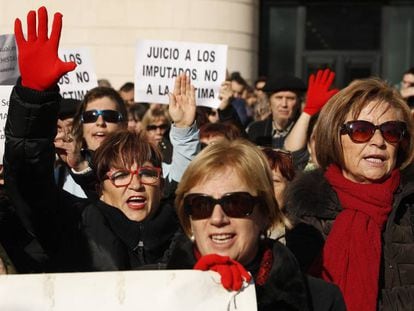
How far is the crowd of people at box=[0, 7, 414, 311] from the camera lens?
11.6 ft

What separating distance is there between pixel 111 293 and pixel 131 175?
1707mm

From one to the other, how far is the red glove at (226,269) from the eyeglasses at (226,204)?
269mm

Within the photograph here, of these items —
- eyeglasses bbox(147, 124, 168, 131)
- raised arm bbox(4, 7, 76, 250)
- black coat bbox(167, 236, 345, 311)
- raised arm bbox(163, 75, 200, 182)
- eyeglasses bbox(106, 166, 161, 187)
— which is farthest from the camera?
eyeglasses bbox(147, 124, 168, 131)

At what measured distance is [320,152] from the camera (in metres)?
4.73

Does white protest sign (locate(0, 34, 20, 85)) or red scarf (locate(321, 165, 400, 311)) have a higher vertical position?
white protest sign (locate(0, 34, 20, 85))

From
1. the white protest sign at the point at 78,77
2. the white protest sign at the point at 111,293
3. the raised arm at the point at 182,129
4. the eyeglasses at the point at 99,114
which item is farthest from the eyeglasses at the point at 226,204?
the white protest sign at the point at 78,77

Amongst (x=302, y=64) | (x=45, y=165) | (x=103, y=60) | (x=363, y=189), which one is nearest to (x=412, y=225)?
(x=363, y=189)

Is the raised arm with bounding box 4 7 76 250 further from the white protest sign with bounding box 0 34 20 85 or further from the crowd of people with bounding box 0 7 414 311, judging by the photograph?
the white protest sign with bounding box 0 34 20 85

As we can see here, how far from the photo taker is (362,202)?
4.46 meters

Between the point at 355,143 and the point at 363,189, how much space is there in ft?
0.65

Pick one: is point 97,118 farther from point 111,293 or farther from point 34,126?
point 111,293

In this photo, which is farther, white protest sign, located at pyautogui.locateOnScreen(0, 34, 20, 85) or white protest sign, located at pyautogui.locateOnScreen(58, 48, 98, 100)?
white protest sign, located at pyautogui.locateOnScreen(58, 48, 98, 100)

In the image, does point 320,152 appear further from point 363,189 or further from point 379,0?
point 379,0

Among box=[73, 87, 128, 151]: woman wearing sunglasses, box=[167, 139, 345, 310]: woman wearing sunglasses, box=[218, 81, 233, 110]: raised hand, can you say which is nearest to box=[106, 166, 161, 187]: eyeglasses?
box=[167, 139, 345, 310]: woman wearing sunglasses
